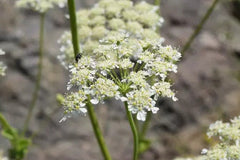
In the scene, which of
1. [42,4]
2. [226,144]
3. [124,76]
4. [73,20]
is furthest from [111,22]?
[226,144]

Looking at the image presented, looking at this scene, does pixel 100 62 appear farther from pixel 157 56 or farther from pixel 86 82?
pixel 157 56

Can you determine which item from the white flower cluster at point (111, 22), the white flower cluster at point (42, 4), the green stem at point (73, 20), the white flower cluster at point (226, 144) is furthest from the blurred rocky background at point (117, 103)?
the white flower cluster at point (226, 144)

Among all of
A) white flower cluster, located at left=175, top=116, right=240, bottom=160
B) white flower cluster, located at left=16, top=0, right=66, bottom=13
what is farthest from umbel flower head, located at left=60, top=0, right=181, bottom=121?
white flower cluster, located at left=16, top=0, right=66, bottom=13

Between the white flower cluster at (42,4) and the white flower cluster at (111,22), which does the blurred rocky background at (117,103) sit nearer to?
the white flower cluster at (42,4)

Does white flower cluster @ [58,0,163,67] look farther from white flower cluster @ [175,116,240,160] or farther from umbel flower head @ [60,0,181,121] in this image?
white flower cluster @ [175,116,240,160]

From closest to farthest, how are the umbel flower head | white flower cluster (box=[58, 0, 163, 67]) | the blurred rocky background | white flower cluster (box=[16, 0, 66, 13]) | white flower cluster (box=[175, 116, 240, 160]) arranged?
the umbel flower head < white flower cluster (box=[175, 116, 240, 160]) < white flower cluster (box=[58, 0, 163, 67]) < white flower cluster (box=[16, 0, 66, 13]) < the blurred rocky background

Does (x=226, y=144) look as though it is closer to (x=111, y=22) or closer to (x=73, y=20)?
(x=73, y=20)
